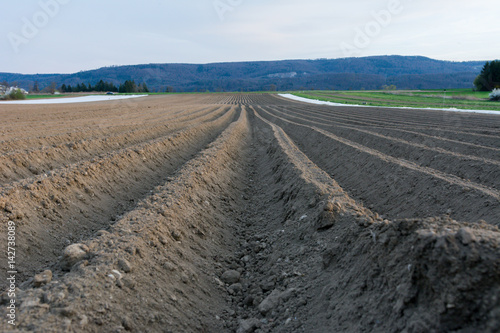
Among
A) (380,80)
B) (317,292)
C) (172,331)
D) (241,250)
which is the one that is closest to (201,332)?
(172,331)

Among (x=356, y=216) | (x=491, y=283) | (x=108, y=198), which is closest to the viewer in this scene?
(x=491, y=283)

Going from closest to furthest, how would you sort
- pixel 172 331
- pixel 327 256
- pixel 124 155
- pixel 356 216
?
pixel 172 331, pixel 327 256, pixel 356 216, pixel 124 155

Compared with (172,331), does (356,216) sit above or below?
above

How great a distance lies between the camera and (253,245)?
6.10 metres

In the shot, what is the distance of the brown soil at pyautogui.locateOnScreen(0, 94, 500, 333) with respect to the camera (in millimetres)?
2947

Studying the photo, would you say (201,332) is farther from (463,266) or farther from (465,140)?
(465,140)

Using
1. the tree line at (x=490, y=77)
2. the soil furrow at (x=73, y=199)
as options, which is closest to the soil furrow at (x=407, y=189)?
the soil furrow at (x=73, y=199)

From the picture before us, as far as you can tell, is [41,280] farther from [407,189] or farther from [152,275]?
[407,189]

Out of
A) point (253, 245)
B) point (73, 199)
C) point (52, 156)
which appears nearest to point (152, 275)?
point (253, 245)

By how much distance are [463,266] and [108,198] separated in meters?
6.74

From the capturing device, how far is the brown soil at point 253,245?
9.67 feet

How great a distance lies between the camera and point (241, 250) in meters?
5.97

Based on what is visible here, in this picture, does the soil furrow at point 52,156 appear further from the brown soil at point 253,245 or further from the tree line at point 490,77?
the tree line at point 490,77

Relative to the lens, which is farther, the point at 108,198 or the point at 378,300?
the point at 108,198
